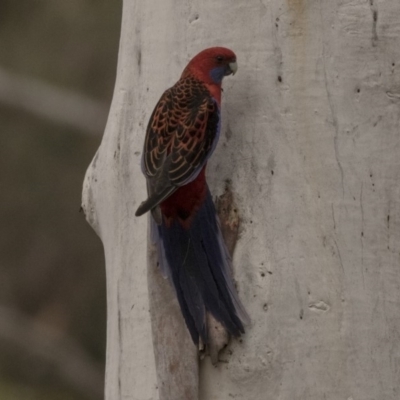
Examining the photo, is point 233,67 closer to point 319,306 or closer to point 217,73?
point 217,73

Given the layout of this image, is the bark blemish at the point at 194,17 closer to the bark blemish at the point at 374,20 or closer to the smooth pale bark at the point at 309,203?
the smooth pale bark at the point at 309,203

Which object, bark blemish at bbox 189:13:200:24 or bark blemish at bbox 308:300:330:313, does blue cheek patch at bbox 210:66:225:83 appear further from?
bark blemish at bbox 308:300:330:313

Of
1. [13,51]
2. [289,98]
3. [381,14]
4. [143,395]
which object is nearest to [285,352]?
[143,395]

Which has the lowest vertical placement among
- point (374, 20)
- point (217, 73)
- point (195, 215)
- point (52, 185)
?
point (195, 215)

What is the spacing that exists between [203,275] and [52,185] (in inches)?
229

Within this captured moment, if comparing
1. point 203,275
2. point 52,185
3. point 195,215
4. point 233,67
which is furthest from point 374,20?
point 52,185

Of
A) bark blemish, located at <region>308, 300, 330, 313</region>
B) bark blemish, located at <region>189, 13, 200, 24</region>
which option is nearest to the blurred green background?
bark blemish, located at <region>189, 13, 200, 24</region>

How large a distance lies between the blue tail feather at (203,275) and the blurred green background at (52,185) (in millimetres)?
5261

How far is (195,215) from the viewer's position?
2.49 meters

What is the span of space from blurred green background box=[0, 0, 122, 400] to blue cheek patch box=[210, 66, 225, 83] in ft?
17.1

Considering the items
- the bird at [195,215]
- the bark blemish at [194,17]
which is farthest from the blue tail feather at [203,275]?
the bark blemish at [194,17]

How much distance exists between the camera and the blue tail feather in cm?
249

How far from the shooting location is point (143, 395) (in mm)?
2713

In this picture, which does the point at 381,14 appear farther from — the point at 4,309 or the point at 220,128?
the point at 4,309
